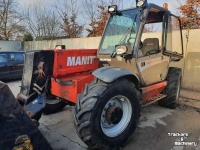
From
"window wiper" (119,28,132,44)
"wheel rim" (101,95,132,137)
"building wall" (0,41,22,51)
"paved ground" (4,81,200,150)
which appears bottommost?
"paved ground" (4,81,200,150)

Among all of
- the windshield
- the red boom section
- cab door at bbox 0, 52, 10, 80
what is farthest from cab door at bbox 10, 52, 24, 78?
the windshield

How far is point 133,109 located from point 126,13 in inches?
73.4

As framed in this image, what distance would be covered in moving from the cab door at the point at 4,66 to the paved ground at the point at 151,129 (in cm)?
530

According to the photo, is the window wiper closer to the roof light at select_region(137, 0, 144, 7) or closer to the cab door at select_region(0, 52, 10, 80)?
the roof light at select_region(137, 0, 144, 7)

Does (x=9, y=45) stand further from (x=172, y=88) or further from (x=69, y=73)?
(x=172, y=88)

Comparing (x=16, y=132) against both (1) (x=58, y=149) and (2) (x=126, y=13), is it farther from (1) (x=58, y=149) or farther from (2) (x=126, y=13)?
(2) (x=126, y=13)

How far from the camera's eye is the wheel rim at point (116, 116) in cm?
255

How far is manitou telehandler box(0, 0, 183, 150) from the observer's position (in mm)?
2227

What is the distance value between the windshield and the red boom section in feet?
1.45

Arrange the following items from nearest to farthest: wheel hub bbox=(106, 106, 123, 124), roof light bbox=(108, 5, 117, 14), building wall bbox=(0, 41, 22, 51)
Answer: wheel hub bbox=(106, 106, 123, 124)
roof light bbox=(108, 5, 117, 14)
building wall bbox=(0, 41, 22, 51)

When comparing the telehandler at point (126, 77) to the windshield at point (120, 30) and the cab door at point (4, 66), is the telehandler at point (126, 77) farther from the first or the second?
the cab door at point (4, 66)

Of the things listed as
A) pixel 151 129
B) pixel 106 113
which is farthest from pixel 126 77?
pixel 151 129

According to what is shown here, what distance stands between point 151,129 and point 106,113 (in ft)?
4.47

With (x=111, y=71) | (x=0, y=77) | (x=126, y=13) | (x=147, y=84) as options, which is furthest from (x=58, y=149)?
(x=0, y=77)
